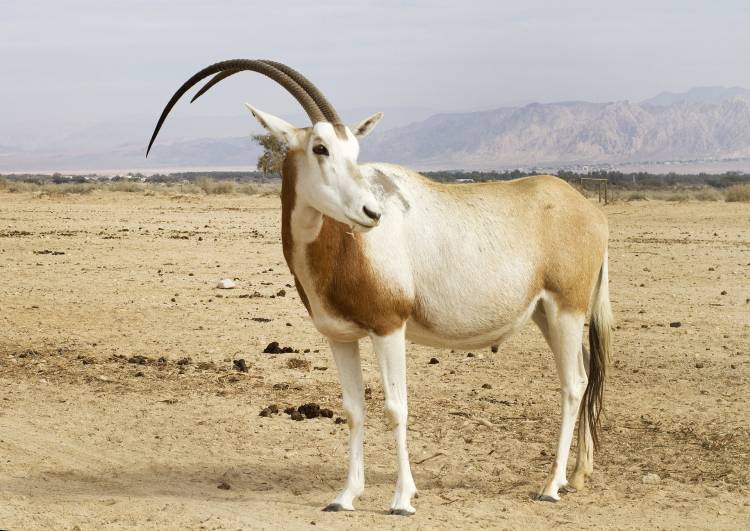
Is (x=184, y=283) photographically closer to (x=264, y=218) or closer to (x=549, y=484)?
(x=549, y=484)

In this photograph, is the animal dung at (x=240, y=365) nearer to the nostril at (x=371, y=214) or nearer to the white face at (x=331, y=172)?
the white face at (x=331, y=172)

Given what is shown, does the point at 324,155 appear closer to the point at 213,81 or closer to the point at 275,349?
the point at 213,81

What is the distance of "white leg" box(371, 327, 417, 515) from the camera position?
7402mm

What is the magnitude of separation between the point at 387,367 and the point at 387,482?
1401 mm

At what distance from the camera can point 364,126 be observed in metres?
7.32

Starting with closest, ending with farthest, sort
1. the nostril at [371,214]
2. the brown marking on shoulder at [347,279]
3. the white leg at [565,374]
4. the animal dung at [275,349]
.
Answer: the nostril at [371,214], the brown marking on shoulder at [347,279], the white leg at [565,374], the animal dung at [275,349]

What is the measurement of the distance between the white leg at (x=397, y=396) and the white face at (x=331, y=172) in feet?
3.19

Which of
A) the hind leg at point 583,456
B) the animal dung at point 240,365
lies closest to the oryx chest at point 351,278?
the hind leg at point 583,456

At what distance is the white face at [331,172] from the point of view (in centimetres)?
677

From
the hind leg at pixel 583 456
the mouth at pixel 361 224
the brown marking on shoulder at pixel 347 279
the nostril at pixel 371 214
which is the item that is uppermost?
the nostril at pixel 371 214

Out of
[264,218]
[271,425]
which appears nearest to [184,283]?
[271,425]

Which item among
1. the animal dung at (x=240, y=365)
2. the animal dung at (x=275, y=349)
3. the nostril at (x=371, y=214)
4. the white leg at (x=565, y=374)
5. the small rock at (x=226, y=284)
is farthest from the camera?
the small rock at (x=226, y=284)

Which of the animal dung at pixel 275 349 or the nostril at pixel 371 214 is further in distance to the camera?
the animal dung at pixel 275 349

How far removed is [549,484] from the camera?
26.4 feet
